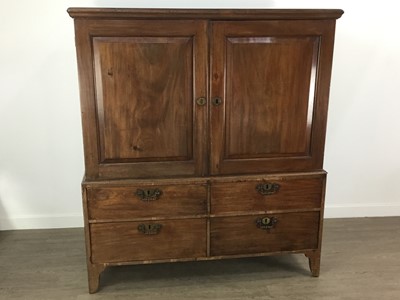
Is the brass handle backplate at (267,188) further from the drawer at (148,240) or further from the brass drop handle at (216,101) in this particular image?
the brass drop handle at (216,101)

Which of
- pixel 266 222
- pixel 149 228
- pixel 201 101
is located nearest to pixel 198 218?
pixel 149 228

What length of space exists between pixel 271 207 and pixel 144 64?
92cm

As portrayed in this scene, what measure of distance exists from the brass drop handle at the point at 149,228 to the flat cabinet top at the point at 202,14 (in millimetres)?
950

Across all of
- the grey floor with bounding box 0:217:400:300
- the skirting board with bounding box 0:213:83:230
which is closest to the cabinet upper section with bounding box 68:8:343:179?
the grey floor with bounding box 0:217:400:300

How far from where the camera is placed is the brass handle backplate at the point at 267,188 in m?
1.89

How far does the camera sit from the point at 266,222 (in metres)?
1.93

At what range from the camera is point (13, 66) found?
2.28 m

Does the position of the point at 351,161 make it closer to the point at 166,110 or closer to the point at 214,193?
the point at 214,193

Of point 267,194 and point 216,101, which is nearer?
point 216,101

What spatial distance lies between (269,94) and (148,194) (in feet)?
2.42

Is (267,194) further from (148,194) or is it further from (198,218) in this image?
(148,194)

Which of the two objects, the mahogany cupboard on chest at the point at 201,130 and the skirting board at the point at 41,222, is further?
the skirting board at the point at 41,222

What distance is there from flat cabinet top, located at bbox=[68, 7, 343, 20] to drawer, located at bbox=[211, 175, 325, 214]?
2.49ft

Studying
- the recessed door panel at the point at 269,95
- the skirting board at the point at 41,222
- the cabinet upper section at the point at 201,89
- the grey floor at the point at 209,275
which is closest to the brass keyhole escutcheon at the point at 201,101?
the cabinet upper section at the point at 201,89
